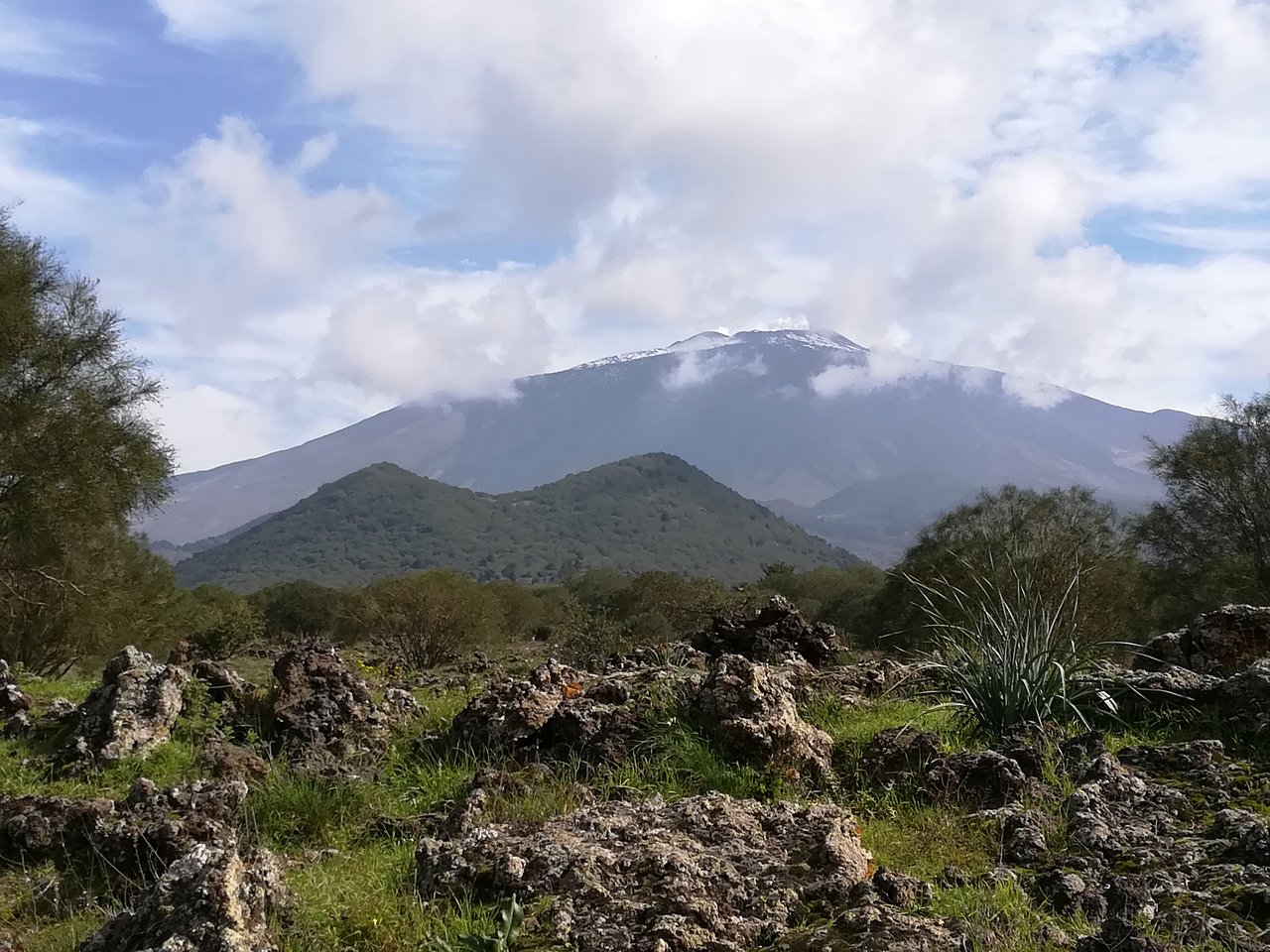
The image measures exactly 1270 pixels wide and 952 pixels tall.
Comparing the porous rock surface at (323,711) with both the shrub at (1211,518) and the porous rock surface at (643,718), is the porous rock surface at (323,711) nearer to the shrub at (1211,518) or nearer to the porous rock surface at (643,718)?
the porous rock surface at (643,718)

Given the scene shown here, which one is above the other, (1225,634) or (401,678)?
(1225,634)

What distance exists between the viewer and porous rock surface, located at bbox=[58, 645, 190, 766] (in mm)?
7785

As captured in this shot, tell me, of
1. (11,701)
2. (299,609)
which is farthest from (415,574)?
(11,701)

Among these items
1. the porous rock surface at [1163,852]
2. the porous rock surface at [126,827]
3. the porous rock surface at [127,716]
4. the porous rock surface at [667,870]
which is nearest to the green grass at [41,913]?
the porous rock surface at [126,827]

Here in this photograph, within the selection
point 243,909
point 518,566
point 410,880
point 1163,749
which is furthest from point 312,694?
point 518,566

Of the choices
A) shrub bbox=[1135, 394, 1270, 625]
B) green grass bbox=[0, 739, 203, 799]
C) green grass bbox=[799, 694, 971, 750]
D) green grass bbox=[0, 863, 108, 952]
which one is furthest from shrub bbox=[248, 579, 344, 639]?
green grass bbox=[0, 863, 108, 952]

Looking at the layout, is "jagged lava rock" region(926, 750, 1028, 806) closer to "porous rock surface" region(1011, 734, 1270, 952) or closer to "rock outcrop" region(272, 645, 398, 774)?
"porous rock surface" region(1011, 734, 1270, 952)

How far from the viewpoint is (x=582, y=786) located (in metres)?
5.72

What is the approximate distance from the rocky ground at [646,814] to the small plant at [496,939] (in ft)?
0.24

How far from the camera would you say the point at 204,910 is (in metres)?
3.34

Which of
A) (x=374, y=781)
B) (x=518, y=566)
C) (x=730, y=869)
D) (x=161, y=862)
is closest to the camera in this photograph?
(x=730, y=869)

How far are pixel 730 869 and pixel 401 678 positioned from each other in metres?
11.4

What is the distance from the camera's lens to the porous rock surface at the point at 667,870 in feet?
11.6

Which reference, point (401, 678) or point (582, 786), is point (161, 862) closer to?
point (582, 786)
